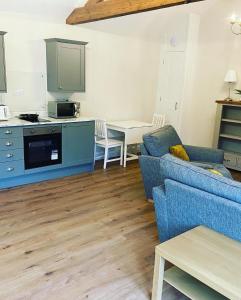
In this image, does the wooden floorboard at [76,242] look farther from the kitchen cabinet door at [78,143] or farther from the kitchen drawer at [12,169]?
the kitchen cabinet door at [78,143]

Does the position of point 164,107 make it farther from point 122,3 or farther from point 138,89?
point 122,3

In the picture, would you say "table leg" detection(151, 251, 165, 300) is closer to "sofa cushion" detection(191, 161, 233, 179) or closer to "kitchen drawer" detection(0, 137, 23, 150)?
"sofa cushion" detection(191, 161, 233, 179)

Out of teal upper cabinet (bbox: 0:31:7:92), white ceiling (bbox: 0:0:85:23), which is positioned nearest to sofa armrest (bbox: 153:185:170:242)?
teal upper cabinet (bbox: 0:31:7:92)

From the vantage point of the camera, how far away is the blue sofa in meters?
1.99

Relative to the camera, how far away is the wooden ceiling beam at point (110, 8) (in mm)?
3399

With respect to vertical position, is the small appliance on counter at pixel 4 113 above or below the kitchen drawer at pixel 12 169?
above

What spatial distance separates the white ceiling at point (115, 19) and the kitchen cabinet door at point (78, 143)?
5.57 ft

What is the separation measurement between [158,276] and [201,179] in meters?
0.74

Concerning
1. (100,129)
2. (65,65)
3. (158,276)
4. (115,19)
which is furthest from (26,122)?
(158,276)

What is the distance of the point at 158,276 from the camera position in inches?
74.8

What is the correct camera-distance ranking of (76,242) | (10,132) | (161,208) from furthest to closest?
(10,132)
(76,242)
(161,208)

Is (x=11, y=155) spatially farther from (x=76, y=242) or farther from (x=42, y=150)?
(x=76, y=242)

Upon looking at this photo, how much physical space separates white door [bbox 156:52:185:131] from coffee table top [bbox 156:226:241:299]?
4166mm

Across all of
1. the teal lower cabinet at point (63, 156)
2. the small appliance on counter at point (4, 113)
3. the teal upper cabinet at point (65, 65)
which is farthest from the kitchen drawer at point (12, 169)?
the teal upper cabinet at point (65, 65)
